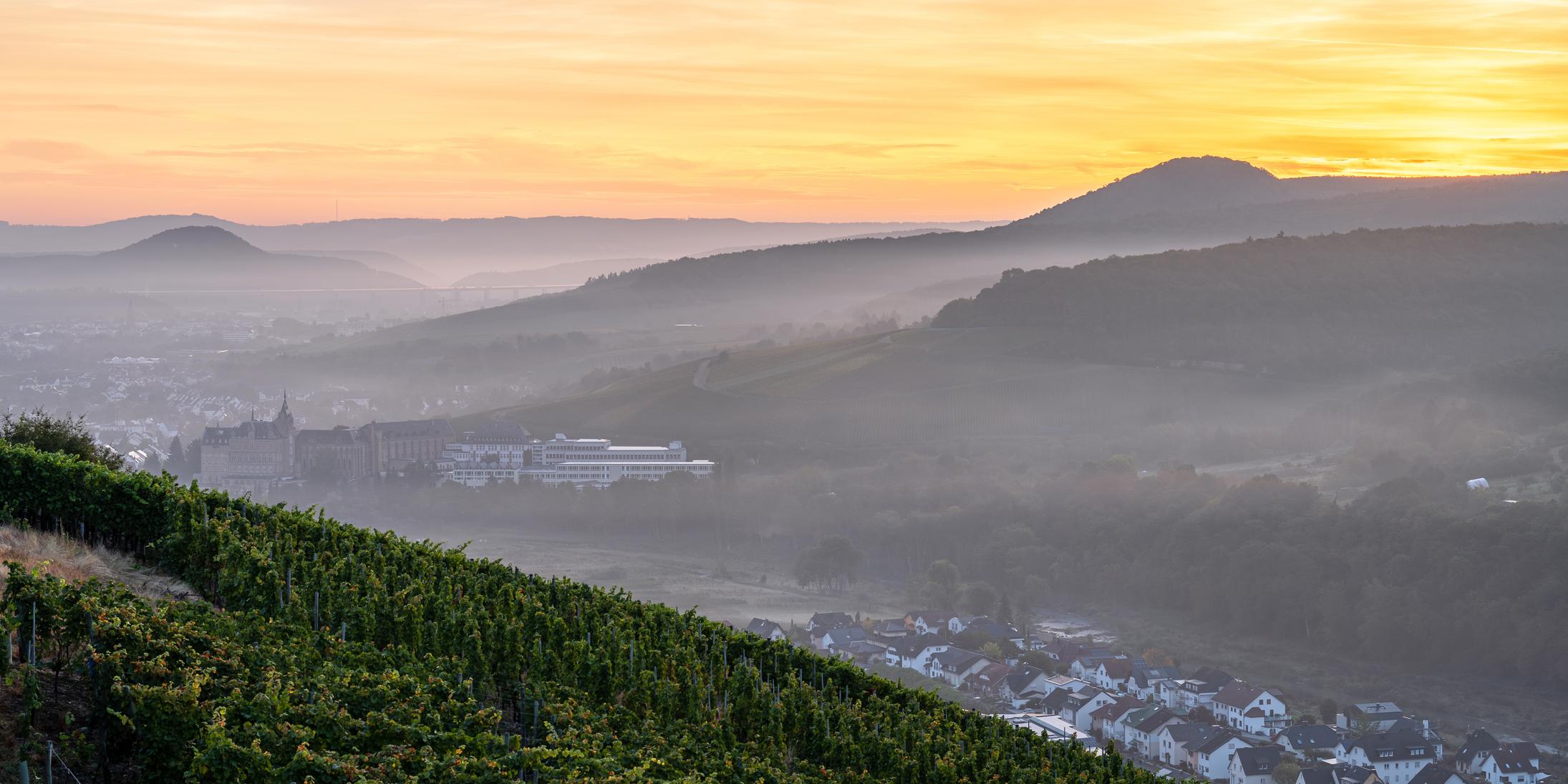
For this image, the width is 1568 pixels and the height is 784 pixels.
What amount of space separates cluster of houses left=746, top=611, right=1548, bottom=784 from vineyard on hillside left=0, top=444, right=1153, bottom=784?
9938mm

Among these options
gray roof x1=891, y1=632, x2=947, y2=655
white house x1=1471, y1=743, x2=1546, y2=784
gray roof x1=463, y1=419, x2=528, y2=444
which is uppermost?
gray roof x1=463, y1=419, x2=528, y2=444

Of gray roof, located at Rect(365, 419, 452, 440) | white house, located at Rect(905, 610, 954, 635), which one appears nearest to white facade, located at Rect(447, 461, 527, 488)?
gray roof, located at Rect(365, 419, 452, 440)

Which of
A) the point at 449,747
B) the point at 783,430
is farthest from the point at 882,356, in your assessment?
the point at 449,747

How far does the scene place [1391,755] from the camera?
1362 inches

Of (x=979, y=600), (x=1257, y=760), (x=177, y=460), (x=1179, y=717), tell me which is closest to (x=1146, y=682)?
(x=1179, y=717)

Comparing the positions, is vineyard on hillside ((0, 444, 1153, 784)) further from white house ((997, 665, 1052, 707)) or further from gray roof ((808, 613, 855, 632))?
gray roof ((808, 613, 855, 632))

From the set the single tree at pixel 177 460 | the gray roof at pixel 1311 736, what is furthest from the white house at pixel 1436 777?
the single tree at pixel 177 460

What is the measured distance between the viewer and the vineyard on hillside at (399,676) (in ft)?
37.8

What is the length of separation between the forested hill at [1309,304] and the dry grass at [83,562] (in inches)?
4328

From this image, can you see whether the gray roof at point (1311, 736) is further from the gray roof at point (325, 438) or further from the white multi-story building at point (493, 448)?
the gray roof at point (325, 438)

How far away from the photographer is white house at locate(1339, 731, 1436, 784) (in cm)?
3391

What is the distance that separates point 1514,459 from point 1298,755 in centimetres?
5436

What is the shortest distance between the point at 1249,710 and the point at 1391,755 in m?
5.40

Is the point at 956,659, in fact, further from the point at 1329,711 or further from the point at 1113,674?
the point at 1329,711
